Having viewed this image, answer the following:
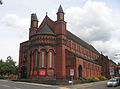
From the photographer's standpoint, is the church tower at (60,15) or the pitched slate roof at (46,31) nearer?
the pitched slate roof at (46,31)

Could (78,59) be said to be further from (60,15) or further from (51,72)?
(60,15)

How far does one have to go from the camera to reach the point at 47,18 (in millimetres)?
55969

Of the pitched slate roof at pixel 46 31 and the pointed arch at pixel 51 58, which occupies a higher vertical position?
the pitched slate roof at pixel 46 31

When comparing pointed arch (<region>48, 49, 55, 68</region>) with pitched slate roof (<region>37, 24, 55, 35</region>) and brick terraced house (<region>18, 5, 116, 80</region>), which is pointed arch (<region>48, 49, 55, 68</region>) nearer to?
brick terraced house (<region>18, 5, 116, 80</region>)

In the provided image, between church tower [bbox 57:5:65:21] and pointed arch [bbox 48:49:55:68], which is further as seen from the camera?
church tower [bbox 57:5:65:21]

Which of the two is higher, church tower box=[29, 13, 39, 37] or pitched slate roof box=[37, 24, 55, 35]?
church tower box=[29, 13, 39, 37]

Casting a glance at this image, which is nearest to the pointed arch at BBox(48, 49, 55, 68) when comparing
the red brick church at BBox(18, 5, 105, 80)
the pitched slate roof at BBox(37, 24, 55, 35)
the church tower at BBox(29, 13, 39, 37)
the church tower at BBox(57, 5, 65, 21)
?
the red brick church at BBox(18, 5, 105, 80)

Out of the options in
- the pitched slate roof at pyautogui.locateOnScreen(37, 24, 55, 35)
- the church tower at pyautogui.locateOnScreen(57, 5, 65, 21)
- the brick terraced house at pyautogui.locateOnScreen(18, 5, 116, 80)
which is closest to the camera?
the brick terraced house at pyautogui.locateOnScreen(18, 5, 116, 80)

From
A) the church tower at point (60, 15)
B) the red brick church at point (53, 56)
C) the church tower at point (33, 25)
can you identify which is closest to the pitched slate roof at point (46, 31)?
the red brick church at point (53, 56)

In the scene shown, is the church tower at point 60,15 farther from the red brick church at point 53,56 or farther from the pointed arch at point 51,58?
the pointed arch at point 51,58

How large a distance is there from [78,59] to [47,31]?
44.3 feet

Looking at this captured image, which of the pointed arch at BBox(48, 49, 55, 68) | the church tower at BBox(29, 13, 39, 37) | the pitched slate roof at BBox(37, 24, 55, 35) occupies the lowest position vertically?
the pointed arch at BBox(48, 49, 55, 68)

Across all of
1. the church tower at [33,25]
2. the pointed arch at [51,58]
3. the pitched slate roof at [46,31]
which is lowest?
the pointed arch at [51,58]

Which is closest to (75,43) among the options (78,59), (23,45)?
(78,59)
